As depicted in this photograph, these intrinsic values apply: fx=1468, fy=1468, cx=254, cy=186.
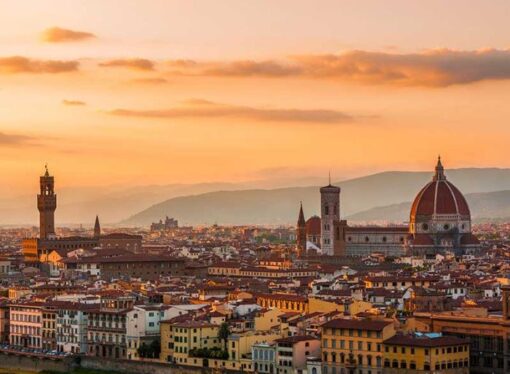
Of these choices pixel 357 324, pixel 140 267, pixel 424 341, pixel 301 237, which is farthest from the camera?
pixel 301 237

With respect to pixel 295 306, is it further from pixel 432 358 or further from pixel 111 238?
pixel 111 238

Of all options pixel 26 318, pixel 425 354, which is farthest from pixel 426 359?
pixel 26 318

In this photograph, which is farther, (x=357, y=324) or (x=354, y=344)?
(x=357, y=324)

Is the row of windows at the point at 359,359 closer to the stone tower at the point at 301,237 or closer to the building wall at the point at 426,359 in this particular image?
the building wall at the point at 426,359

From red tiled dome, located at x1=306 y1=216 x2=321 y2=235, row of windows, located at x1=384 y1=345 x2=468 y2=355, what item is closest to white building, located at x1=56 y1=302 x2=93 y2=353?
row of windows, located at x1=384 y1=345 x2=468 y2=355

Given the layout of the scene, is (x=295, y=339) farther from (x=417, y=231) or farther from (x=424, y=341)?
(x=417, y=231)

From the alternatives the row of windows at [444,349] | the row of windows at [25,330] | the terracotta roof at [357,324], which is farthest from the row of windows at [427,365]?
the row of windows at [25,330]

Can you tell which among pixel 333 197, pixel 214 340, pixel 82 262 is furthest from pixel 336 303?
pixel 333 197

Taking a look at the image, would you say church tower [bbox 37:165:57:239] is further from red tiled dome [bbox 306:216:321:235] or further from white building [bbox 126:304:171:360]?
white building [bbox 126:304:171:360]
